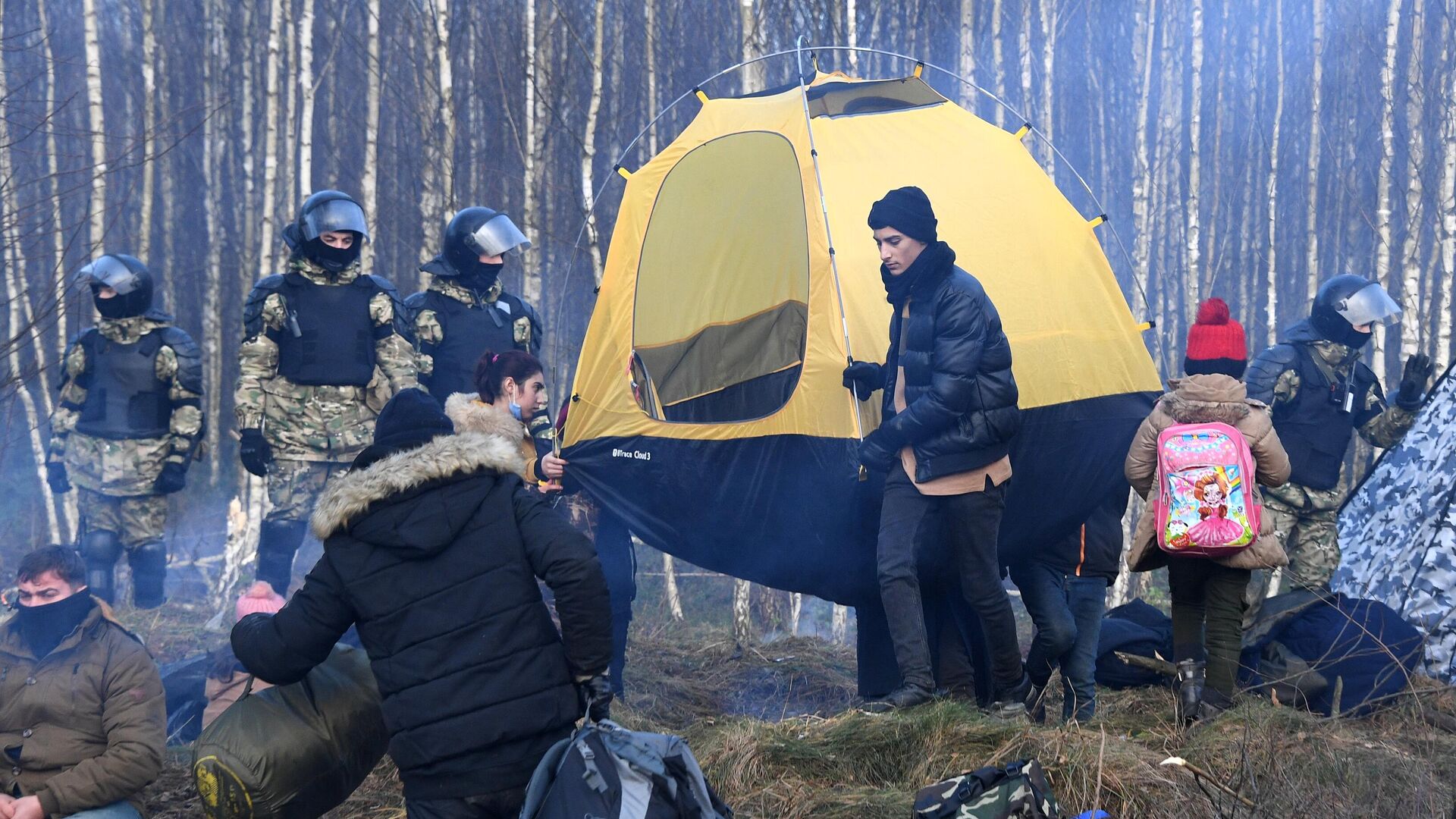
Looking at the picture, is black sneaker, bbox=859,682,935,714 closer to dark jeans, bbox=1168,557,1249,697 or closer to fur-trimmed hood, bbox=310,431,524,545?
dark jeans, bbox=1168,557,1249,697

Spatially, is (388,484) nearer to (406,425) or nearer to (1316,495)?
(406,425)

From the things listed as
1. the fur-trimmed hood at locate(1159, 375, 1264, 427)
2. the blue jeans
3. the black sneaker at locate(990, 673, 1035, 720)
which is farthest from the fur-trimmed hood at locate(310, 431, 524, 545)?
the fur-trimmed hood at locate(1159, 375, 1264, 427)

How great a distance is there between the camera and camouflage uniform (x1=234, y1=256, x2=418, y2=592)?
250 inches

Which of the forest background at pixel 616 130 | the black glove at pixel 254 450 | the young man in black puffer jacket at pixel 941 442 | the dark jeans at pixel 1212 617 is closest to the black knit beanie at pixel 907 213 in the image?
the young man in black puffer jacket at pixel 941 442

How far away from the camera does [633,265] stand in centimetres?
623

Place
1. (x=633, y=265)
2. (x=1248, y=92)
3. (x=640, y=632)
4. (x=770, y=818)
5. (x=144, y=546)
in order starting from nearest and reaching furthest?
(x=770, y=818)
(x=633, y=265)
(x=144, y=546)
(x=640, y=632)
(x=1248, y=92)

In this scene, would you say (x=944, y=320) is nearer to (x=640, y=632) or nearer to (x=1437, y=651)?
(x=1437, y=651)

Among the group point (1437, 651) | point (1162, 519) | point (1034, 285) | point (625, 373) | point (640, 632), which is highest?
point (1034, 285)

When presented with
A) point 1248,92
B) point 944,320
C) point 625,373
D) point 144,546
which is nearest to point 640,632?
point 625,373

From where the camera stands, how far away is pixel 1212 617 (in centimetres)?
470

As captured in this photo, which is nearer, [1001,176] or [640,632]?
[1001,176]

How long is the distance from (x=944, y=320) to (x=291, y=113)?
1204cm

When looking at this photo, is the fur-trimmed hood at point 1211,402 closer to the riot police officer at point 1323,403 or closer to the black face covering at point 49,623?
the riot police officer at point 1323,403

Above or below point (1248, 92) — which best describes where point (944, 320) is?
below
